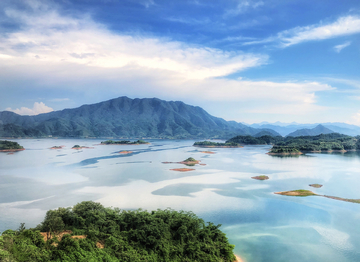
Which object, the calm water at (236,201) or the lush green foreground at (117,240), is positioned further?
the calm water at (236,201)

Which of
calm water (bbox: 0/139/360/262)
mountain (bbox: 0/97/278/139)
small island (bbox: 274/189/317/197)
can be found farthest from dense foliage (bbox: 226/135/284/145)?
small island (bbox: 274/189/317/197)

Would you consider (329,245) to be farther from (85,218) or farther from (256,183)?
(256,183)

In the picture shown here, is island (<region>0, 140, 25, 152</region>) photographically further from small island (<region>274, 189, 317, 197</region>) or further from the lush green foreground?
small island (<region>274, 189, 317, 197</region>)

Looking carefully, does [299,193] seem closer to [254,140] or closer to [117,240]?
[117,240]

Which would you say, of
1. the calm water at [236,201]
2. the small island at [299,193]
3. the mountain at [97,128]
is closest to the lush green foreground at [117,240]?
the calm water at [236,201]

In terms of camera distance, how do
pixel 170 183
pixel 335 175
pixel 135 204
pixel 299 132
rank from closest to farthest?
pixel 135 204 < pixel 170 183 < pixel 335 175 < pixel 299 132

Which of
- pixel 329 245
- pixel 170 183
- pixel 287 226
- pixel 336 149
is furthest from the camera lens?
pixel 336 149

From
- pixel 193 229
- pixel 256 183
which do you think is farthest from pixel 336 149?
pixel 193 229

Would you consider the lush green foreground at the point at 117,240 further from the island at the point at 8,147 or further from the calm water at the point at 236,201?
the island at the point at 8,147

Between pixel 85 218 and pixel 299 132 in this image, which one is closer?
pixel 85 218
